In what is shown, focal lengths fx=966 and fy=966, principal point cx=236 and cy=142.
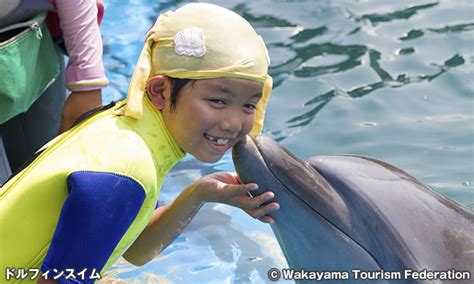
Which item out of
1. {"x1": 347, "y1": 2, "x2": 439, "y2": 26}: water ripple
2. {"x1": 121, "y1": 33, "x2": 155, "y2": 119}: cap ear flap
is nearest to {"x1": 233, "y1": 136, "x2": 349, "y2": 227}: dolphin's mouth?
{"x1": 121, "y1": 33, "x2": 155, "y2": 119}: cap ear flap

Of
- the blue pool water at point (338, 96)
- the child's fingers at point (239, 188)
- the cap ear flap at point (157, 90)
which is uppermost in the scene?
the cap ear flap at point (157, 90)

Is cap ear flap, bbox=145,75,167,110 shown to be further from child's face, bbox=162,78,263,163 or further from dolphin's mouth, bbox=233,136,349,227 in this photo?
dolphin's mouth, bbox=233,136,349,227

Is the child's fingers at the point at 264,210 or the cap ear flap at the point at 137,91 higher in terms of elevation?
the cap ear flap at the point at 137,91

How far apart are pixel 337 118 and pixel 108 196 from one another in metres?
4.52

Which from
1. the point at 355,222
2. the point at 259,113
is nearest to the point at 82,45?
the point at 259,113

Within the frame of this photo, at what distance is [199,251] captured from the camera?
622 cm

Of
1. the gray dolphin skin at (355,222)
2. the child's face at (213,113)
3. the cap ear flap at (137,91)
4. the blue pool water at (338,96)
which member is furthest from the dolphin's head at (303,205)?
the blue pool water at (338,96)

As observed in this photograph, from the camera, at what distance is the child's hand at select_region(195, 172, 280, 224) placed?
4012 mm

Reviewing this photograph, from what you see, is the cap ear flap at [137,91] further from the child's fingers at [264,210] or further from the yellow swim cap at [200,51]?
the child's fingers at [264,210]

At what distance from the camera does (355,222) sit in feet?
13.4

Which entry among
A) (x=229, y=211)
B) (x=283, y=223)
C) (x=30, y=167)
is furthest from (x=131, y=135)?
(x=229, y=211)

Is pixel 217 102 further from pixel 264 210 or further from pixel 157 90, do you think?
pixel 264 210

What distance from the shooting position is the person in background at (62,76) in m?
5.03

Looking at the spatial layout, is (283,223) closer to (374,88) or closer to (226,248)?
(226,248)
